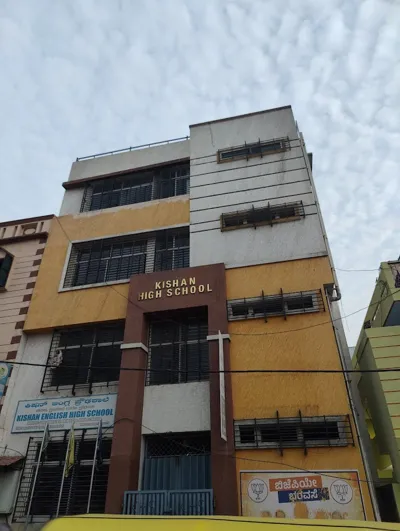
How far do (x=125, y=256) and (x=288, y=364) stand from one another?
26.9ft

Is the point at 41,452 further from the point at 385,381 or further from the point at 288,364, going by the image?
the point at 385,381

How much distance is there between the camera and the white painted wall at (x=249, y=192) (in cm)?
1421

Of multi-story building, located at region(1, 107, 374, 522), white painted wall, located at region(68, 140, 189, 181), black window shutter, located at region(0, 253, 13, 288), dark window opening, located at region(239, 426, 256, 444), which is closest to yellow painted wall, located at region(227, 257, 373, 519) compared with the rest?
multi-story building, located at region(1, 107, 374, 522)

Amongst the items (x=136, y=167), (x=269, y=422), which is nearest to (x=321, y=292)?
(x=269, y=422)

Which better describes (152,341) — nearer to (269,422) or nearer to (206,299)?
(206,299)

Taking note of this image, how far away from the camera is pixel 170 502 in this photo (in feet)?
33.6

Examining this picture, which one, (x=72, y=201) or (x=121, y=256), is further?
(x=72, y=201)

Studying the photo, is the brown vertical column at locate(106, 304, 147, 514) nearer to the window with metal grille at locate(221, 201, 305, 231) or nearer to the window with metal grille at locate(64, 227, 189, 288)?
the window with metal grille at locate(64, 227, 189, 288)

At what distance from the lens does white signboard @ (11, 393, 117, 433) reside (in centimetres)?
1245

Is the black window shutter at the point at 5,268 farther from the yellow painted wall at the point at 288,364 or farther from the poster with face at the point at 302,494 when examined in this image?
the poster with face at the point at 302,494

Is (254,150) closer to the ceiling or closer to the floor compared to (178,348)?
closer to the ceiling

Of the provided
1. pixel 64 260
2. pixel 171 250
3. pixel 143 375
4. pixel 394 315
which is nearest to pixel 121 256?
pixel 171 250

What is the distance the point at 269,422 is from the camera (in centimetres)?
1098

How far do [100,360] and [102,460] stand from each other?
10.8 feet
